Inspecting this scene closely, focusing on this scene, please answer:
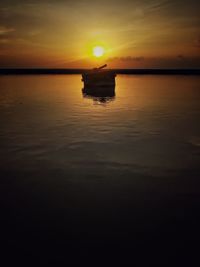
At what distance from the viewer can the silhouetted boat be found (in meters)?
34.0

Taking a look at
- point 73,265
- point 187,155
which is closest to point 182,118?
point 187,155

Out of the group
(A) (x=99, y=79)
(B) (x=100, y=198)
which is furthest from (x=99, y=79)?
(B) (x=100, y=198)

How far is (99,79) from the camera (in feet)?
113

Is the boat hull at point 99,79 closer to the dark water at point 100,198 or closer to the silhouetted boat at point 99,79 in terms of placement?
the silhouetted boat at point 99,79

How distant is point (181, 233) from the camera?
→ 4.85m

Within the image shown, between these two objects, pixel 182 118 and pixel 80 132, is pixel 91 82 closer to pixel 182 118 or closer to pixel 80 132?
pixel 182 118

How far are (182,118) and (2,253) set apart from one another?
49.4 feet

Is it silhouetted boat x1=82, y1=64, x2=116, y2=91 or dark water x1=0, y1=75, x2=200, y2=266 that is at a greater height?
silhouetted boat x1=82, y1=64, x2=116, y2=91

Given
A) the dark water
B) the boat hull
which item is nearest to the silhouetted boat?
the boat hull

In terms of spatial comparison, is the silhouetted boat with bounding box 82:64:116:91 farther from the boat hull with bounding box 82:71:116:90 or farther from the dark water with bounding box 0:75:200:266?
the dark water with bounding box 0:75:200:266

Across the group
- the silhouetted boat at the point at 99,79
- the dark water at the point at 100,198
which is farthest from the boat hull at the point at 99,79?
the dark water at the point at 100,198

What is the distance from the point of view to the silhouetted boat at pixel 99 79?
3400 centimetres

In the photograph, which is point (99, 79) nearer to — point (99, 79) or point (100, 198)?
point (99, 79)

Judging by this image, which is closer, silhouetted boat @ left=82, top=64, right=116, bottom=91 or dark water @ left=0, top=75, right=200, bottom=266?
dark water @ left=0, top=75, right=200, bottom=266
